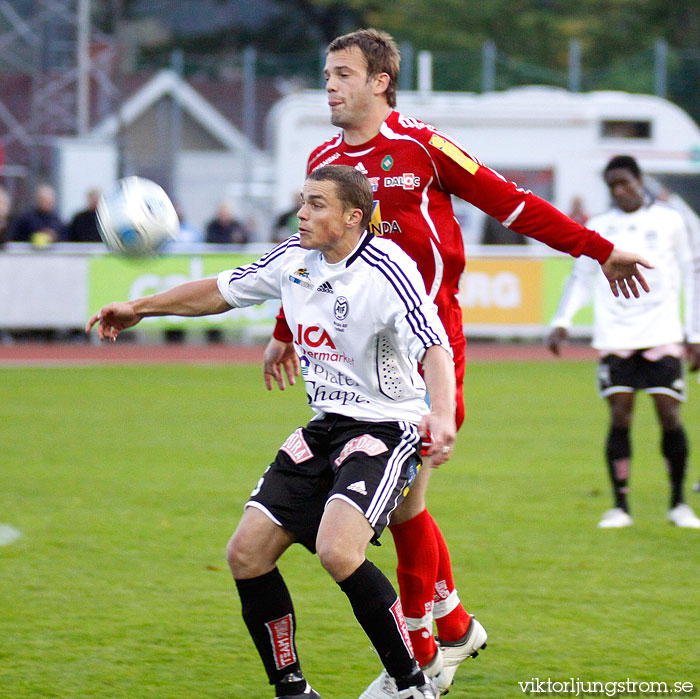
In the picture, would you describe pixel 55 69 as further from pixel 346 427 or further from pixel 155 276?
pixel 346 427

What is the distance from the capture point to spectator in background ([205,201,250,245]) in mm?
19812

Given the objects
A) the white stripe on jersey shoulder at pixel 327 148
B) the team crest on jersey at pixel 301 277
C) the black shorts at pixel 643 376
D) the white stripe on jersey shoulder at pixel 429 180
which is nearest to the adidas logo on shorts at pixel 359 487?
the team crest on jersey at pixel 301 277

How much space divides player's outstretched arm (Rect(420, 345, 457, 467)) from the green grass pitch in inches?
46.2

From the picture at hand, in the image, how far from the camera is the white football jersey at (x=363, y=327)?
180 inches

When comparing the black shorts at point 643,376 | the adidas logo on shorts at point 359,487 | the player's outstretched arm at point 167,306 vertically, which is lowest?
the adidas logo on shorts at point 359,487

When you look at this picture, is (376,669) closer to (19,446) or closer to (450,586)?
(450,586)

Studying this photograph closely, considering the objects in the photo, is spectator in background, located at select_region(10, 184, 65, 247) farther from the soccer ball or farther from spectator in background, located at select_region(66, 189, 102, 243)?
the soccer ball

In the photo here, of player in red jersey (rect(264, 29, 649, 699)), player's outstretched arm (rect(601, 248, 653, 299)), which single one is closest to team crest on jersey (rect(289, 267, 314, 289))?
player in red jersey (rect(264, 29, 649, 699))

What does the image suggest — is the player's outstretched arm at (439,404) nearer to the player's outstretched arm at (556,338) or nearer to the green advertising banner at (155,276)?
the player's outstretched arm at (556,338)

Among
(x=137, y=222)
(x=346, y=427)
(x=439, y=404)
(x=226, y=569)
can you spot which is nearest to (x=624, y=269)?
(x=439, y=404)

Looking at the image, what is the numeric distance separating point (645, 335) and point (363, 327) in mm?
3668

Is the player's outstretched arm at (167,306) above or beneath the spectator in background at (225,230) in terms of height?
beneath

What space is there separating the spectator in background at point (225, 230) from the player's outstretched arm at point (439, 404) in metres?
15.5

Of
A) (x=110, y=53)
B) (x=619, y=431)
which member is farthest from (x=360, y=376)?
(x=110, y=53)
